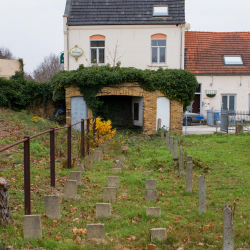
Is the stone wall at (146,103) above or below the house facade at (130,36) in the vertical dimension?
below

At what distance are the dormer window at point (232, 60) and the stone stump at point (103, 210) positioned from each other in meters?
23.0

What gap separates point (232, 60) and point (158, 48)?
28.7 feet

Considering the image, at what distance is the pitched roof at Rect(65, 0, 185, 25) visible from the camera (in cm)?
1980

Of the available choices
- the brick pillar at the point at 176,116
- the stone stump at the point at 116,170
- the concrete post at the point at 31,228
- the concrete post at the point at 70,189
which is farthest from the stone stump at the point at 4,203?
the brick pillar at the point at 176,116

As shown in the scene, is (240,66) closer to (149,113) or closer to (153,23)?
(153,23)

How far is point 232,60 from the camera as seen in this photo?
84.1 ft

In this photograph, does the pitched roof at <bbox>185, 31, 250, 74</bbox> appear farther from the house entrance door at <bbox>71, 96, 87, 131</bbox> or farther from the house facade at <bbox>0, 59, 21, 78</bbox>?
the house facade at <bbox>0, 59, 21, 78</bbox>

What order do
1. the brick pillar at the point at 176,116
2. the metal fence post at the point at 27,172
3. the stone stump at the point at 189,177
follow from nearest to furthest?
the metal fence post at the point at 27,172, the stone stump at the point at 189,177, the brick pillar at the point at 176,116

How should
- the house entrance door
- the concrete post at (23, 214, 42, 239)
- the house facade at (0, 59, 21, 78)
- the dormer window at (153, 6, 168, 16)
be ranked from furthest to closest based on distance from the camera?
the house facade at (0, 59, 21, 78) < the dormer window at (153, 6, 168, 16) < the house entrance door < the concrete post at (23, 214, 42, 239)

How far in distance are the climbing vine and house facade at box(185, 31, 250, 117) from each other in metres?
7.78

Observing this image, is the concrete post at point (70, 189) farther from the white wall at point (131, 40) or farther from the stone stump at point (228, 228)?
the white wall at point (131, 40)

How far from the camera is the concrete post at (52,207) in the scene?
189 inches

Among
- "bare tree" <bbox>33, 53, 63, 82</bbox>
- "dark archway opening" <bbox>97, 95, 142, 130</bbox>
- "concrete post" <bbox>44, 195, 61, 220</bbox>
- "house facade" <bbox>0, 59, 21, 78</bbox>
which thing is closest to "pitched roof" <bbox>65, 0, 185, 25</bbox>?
"dark archway opening" <bbox>97, 95, 142, 130</bbox>

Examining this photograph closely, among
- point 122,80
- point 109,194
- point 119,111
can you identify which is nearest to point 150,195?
point 109,194
